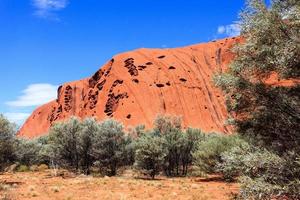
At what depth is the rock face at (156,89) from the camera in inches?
3898

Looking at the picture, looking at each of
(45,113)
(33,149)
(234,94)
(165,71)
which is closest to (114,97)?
(165,71)

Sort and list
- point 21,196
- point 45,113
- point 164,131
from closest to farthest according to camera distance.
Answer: point 21,196 < point 164,131 < point 45,113

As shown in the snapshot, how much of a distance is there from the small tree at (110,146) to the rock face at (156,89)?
4119 centimetres

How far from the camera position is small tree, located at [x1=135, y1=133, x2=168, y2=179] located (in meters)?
43.9

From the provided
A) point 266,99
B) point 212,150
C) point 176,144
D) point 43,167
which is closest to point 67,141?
point 176,144

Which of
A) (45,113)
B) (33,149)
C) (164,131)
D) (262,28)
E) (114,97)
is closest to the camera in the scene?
(262,28)

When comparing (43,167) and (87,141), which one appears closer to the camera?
(87,141)

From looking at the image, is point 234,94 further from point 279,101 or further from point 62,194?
point 62,194

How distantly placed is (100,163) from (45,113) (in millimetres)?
104755

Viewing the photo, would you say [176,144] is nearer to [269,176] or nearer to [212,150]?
[212,150]

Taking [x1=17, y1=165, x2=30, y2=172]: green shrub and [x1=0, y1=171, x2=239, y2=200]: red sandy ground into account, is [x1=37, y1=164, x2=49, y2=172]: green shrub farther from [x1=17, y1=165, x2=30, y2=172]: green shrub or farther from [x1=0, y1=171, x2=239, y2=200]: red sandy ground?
[x1=0, y1=171, x2=239, y2=200]: red sandy ground

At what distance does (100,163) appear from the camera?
48812 millimetres

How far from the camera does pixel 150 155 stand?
43.9 metres

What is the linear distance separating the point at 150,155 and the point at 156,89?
61079 millimetres
